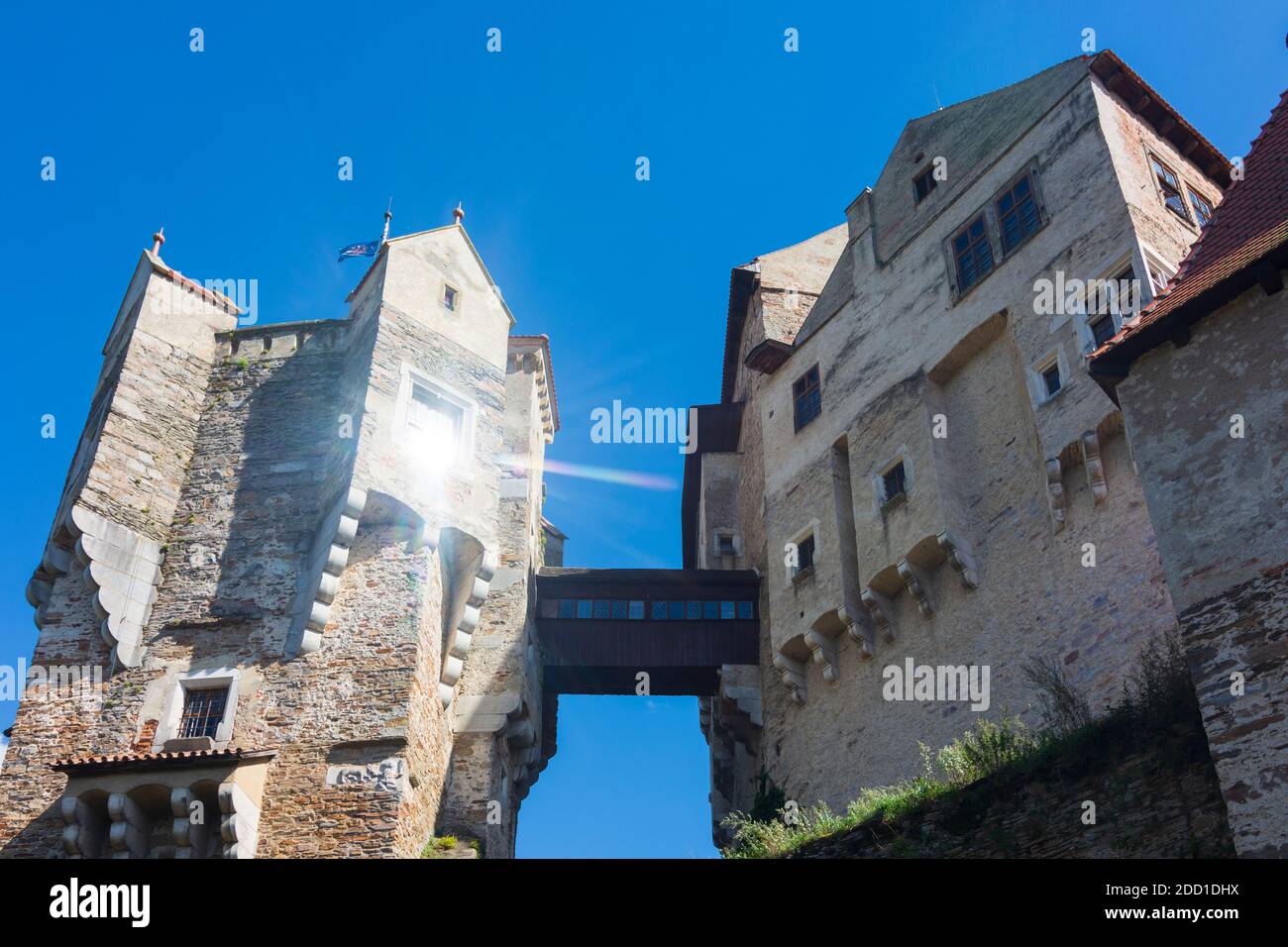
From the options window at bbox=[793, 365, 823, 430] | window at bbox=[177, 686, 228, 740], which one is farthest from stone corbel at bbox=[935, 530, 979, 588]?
window at bbox=[177, 686, 228, 740]

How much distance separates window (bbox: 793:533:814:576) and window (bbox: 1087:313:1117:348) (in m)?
8.26

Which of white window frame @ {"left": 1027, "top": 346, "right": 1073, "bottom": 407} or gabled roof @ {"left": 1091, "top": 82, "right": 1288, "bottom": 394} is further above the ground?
white window frame @ {"left": 1027, "top": 346, "right": 1073, "bottom": 407}

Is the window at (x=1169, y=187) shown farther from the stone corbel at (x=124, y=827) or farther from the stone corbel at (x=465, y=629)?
the stone corbel at (x=124, y=827)

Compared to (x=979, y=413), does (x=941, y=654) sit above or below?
below

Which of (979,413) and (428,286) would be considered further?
(428,286)

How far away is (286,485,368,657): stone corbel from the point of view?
891 inches

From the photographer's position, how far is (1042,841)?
1427 cm

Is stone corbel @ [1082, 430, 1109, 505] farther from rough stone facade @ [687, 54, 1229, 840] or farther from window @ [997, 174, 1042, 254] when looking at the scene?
window @ [997, 174, 1042, 254]

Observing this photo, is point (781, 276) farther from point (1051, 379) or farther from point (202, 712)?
point (202, 712)

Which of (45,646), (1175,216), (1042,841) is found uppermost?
(1175,216)

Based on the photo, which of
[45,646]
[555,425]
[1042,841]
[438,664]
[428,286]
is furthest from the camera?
[555,425]
